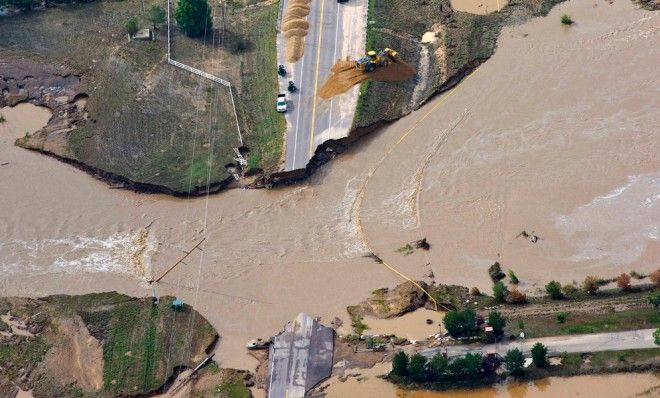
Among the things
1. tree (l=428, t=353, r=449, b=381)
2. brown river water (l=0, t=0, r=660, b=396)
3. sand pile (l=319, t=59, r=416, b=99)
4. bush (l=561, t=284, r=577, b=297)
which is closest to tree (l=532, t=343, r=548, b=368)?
tree (l=428, t=353, r=449, b=381)

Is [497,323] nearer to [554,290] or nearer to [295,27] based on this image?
[554,290]

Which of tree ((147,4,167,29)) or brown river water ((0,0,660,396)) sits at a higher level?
tree ((147,4,167,29))

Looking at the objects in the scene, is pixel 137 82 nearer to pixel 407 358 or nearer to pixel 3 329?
pixel 3 329

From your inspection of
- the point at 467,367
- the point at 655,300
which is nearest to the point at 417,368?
the point at 467,367

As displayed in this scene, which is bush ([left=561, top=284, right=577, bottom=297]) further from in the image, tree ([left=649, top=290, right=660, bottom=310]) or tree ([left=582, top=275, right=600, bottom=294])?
tree ([left=649, top=290, right=660, bottom=310])

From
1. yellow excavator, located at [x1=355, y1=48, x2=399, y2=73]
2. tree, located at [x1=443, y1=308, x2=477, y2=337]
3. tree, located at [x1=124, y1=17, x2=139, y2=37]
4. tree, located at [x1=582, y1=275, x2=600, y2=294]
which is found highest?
tree, located at [x1=124, y1=17, x2=139, y2=37]

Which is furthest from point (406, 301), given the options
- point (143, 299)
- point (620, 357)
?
point (143, 299)
